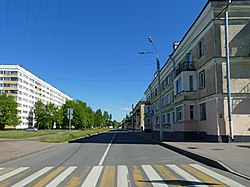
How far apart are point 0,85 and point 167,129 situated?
81.8m

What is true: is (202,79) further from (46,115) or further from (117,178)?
(46,115)

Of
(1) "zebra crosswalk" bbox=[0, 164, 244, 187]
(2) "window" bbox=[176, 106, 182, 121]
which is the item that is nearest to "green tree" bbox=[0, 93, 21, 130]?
(2) "window" bbox=[176, 106, 182, 121]

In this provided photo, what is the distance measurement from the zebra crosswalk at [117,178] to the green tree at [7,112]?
8137 centimetres

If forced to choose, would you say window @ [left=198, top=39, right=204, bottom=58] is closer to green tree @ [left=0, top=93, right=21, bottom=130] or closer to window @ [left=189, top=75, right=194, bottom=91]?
window @ [left=189, top=75, right=194, bottom=91]

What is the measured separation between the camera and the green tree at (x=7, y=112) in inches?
3351

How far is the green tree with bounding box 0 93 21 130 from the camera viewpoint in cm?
8512

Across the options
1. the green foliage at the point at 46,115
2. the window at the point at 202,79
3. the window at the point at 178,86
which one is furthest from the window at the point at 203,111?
the green foliage at the point at 46,115

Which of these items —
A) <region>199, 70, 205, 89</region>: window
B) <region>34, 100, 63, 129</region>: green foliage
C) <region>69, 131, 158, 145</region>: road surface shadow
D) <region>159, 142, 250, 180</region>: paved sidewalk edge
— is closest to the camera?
<region>159, 142, 250, 180</region>: paved sidewalk edge

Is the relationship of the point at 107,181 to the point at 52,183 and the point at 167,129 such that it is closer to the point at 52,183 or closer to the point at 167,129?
the point at 52,183

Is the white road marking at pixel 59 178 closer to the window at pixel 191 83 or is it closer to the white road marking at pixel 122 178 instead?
the white road marking at pixel 122 178

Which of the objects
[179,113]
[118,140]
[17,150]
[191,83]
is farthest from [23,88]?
[17,150]

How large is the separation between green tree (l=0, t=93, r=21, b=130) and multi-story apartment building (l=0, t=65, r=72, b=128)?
16631 mm

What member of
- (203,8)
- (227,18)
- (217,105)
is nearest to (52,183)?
(217,105)

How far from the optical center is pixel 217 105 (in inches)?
918
